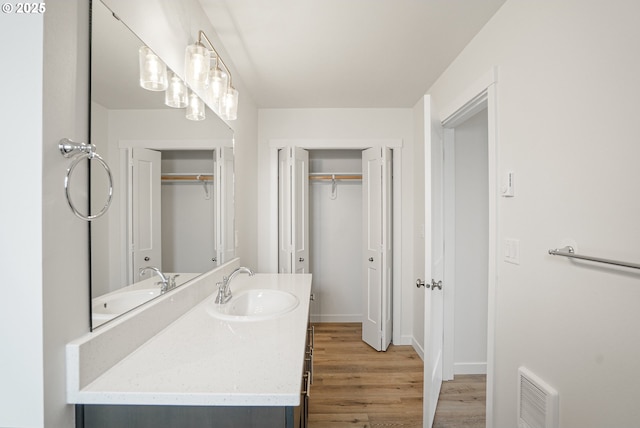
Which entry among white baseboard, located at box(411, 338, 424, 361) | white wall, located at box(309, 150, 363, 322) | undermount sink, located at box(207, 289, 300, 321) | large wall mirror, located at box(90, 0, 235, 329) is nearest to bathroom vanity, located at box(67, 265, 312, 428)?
large wall mirror, located at box(90, 0, 235, 329)

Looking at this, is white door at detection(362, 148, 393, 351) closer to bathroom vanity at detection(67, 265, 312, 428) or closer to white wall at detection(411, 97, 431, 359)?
white wall at detection(411, 97, 431, 359)

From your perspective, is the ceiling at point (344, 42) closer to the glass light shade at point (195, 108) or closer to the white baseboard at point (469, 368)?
the glass light shade at point (195, 108)

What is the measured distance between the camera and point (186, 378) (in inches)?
31.4

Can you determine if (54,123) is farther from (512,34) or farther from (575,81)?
(512,34)

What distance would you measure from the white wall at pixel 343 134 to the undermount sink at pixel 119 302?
6.23 ft

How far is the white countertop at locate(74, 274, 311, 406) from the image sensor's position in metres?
0.73

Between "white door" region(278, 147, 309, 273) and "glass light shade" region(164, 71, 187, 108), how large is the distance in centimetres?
160

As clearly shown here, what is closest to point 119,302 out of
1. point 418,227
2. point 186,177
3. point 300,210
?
point 186,177

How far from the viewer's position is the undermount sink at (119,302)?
2.85 feet

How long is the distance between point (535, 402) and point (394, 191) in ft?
6.92
